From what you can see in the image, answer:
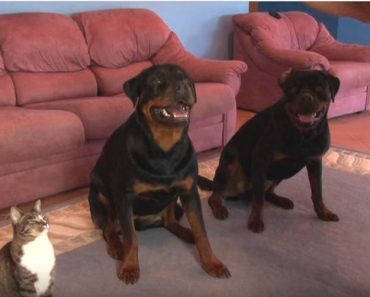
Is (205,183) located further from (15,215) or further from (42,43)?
(42,43)

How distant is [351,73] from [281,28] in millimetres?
938

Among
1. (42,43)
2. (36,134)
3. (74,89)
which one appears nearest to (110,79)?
(74,89)

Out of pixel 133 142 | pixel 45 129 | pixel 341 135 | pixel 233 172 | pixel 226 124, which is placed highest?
pixel 133 142

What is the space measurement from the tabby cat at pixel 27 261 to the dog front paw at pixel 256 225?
1.11 metres

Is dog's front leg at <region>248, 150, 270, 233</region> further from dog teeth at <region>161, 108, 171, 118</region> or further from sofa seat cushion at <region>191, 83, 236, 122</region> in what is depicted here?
sofa seat cushion at <region>191, 83, 236, 122</region>

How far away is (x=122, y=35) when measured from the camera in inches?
148

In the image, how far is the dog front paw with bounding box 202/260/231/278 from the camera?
80.0 inches

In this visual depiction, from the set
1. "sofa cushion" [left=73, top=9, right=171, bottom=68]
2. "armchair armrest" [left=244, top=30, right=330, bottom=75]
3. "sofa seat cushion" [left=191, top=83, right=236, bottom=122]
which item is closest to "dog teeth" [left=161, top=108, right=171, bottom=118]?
"sofa seat cushion" [left=191, top=83, right=236, bottom=122]

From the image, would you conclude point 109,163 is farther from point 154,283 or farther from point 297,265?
point 297,265

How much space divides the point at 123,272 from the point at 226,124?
1.98m

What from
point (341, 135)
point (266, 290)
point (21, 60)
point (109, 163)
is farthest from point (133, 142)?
point (341, 135)

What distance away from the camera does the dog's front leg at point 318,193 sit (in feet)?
8.30

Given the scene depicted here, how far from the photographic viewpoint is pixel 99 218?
2305 millimetres

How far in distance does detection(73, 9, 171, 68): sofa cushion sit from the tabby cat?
2.20 meters
